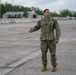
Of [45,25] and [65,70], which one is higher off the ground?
[45,25]

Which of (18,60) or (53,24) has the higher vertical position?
(53,24)

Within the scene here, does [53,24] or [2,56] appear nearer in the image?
[53,24]

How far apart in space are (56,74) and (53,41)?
0.96 metres

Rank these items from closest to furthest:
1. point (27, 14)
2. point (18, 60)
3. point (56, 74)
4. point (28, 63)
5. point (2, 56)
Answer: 1. point (56, 74)
2. point (28, 63)
3. point (18, 60)
4. point (2, 56)
5. point (27, 14)

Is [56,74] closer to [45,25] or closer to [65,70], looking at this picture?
[65,70]

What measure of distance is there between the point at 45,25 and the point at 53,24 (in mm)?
229

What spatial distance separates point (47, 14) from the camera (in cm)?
843

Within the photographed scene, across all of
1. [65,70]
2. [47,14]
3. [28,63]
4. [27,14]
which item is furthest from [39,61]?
[27,14]

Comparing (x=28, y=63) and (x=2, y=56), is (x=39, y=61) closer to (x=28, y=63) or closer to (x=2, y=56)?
(x=28, y=63)

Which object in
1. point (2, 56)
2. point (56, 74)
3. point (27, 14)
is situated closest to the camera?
point (56, 74)

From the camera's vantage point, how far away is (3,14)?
146 m

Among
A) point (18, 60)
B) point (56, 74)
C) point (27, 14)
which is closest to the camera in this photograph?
point (56, 74)

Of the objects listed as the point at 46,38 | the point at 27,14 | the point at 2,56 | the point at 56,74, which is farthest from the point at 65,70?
the point at 27,14

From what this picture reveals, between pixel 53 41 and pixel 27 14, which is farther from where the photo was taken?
Result: pixel 27 14
